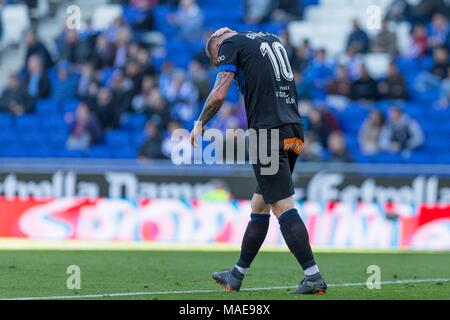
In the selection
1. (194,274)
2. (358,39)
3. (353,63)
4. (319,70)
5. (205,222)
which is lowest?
(194,274)

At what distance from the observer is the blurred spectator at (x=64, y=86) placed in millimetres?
22984

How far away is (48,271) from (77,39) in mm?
13102

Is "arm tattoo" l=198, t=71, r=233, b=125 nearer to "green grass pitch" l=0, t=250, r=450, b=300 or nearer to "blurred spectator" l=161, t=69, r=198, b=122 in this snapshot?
"green grass pitch" l=0, t=250, r=450, b=300

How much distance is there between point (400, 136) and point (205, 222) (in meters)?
4.51

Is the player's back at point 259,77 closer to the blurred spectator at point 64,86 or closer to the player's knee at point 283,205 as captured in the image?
the player's knee at point 283,205

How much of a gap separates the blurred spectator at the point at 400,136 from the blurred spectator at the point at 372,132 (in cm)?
9

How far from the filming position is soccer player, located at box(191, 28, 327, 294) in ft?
29.6

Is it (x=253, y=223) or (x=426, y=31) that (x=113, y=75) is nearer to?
(x=426, y=31)

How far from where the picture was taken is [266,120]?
924 cm

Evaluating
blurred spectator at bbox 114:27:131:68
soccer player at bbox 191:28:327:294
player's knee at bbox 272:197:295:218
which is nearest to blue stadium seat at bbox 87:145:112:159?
blurred spectator at bbox 114:27:131:68

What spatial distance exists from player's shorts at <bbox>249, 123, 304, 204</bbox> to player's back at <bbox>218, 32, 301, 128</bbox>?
0.29 feet

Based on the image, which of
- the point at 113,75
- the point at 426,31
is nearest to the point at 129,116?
the point at 113,75

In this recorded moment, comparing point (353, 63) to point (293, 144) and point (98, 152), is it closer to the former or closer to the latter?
point (98, 152)

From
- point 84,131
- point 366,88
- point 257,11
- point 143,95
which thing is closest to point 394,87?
point 366,88
